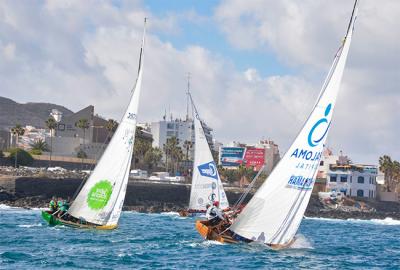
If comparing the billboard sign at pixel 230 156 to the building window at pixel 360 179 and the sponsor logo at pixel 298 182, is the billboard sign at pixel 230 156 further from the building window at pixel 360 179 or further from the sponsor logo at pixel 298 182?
the sponsor logo at pixel 298 182

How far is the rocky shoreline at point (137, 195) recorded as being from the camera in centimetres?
9344

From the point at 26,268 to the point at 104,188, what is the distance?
16.9 m

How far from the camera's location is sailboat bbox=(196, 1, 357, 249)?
31.2 m

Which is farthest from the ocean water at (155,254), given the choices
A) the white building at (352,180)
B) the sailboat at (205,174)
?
the white building at (352,180)

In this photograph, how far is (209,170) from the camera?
6228cm

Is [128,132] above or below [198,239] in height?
above

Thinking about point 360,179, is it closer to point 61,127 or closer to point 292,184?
point 61,127

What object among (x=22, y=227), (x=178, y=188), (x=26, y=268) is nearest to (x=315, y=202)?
(x=178, y=188)

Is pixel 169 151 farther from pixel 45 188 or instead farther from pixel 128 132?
pixel 128 132

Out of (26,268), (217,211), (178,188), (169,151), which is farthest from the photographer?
(169,151)

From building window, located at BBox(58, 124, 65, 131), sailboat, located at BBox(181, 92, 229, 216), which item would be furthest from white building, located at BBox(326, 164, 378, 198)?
sailboat, located at BBox(181, 92, 229, 216)

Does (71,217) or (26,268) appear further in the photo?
(71,217)

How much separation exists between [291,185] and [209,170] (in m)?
30.4

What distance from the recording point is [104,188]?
144ft
